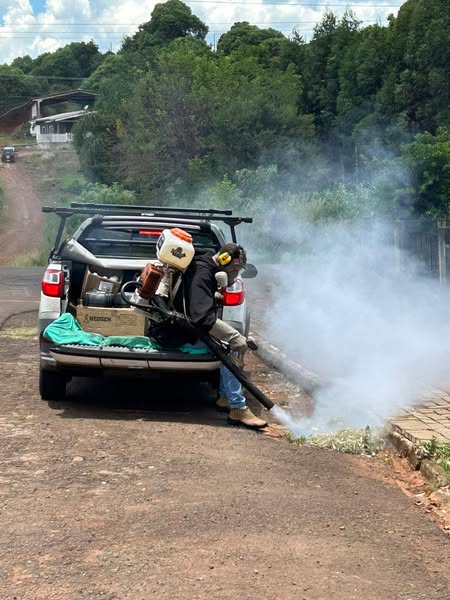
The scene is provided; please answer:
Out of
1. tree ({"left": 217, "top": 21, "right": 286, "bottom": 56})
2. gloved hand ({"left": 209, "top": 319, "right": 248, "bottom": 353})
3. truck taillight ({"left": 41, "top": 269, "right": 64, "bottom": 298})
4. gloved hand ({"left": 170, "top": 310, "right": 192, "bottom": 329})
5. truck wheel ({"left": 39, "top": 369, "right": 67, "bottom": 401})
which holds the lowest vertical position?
truck wheel ({"left": 39, "top": 369, "right": 67, "bottom": 401})

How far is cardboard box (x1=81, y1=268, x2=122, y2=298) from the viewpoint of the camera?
684 centimetres

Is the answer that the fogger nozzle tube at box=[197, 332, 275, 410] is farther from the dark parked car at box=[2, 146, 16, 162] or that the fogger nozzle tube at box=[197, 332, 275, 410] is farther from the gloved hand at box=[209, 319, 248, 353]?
the dark parked car at box=[2, 146, 16, 162]

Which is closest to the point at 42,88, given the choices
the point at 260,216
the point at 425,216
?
the point at 260,216

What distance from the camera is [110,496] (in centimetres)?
456

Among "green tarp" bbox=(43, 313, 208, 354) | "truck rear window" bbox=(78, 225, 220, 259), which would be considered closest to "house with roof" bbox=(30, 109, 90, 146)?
"truck rear window" bbox=(78, 225, 220, 259)

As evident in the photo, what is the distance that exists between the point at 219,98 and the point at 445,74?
Result: 11.0 meters

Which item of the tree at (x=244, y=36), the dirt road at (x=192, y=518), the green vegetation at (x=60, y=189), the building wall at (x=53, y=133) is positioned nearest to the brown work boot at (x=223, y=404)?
the dirt road at (x=192, y=518)

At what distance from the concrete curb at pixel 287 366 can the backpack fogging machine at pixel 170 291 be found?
1.79 meters

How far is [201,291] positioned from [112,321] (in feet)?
3.22

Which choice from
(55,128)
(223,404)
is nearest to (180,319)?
(223,404)

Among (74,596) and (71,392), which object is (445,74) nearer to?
(71,392)

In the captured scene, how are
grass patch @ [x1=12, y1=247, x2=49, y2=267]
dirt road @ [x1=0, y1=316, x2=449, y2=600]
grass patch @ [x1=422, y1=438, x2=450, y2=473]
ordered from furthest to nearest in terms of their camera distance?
grass patch @ [x1=12, y1=247, x2=49, y2=267] < grass patch @ [x1=422, y1=438, x2=450, y2=473] < dirt road @ [x1=0, y1=316, x2=449, y2=600]

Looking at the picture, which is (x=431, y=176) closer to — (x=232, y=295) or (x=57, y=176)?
(x=232, y=295)

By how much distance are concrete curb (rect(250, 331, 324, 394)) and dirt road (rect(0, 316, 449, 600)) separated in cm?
170
